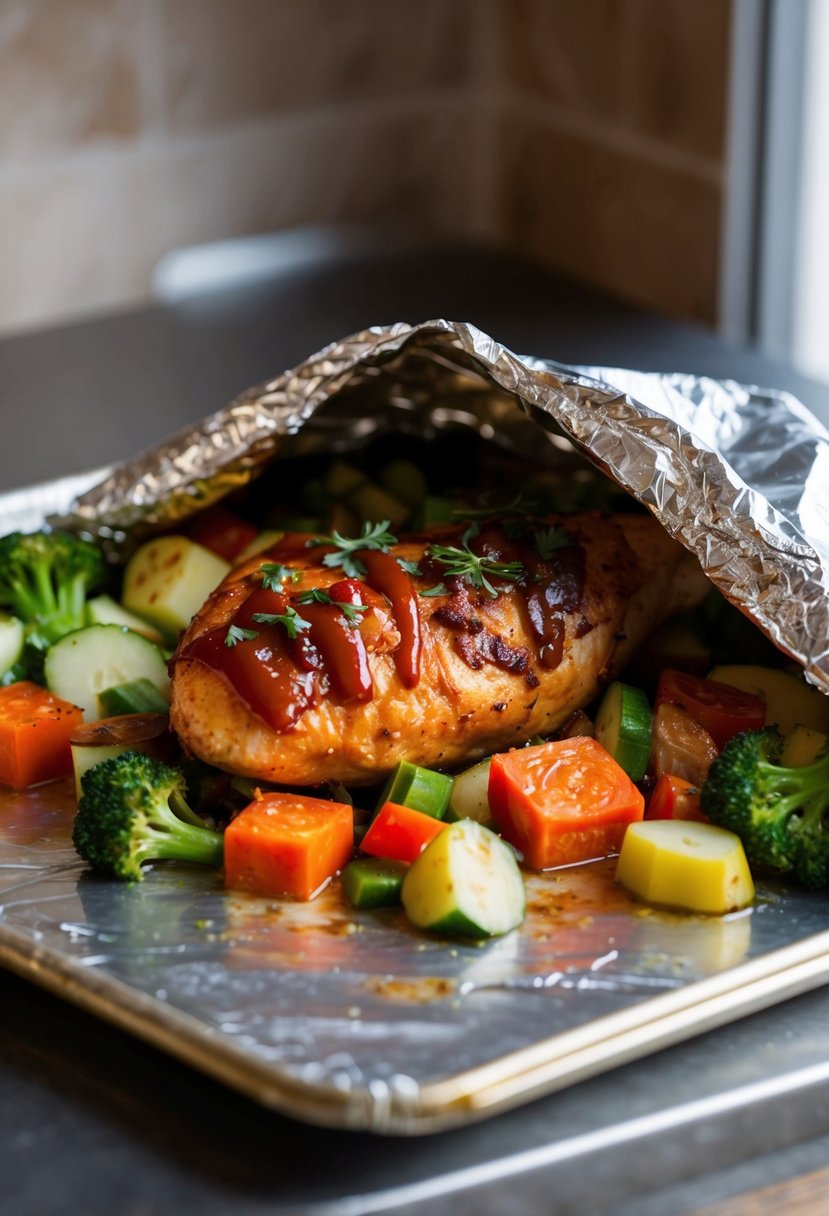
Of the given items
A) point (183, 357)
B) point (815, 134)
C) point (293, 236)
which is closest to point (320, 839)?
point (183, 357)

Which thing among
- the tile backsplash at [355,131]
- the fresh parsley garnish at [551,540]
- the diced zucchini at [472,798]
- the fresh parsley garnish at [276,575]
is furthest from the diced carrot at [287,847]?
the tile backsplash at [355,131]

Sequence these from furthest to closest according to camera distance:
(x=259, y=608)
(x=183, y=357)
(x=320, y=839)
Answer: (x=183, y=357)
(x=259, y=608)
(x=320, y=839)

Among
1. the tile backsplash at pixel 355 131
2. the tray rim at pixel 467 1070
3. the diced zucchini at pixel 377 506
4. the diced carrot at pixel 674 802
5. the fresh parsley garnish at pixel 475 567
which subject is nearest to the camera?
the tray rim at pixel 467 1070

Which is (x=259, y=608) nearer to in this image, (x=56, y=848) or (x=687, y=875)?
(x=56, y=848)

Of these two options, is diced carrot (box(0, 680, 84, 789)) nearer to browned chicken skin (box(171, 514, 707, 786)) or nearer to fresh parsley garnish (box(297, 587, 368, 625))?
browned chicken skin (box(171, 514, 707, 786))

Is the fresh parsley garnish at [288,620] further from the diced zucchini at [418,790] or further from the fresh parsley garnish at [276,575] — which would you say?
the diced zucchini at [418,790]

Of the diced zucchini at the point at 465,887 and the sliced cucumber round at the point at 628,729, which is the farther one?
the sliced cucumber round at the point at 628,729

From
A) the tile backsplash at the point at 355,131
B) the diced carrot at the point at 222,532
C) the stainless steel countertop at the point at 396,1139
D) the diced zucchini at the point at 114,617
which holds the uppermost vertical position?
the tile backsplash at the point at 355,131
